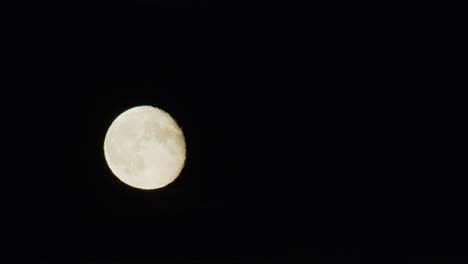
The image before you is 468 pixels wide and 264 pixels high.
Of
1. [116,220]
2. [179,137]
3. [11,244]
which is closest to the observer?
[179,137]

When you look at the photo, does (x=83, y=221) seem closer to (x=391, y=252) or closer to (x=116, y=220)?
(x=116, y=220)

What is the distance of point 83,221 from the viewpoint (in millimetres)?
4469

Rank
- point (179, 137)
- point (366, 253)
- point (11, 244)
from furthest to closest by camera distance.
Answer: point (11, 244)
point (179, 137)
point (366, 253)

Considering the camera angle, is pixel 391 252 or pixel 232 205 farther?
pixel 232 205

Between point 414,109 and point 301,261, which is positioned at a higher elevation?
point 414,109

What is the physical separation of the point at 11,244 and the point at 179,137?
2.07 m

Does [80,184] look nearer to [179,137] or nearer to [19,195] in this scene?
[19,195]

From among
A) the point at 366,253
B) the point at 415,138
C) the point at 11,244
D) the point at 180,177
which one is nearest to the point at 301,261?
the point at 366,253

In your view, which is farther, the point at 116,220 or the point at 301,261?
the point at 116,220

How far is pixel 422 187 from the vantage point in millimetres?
4121

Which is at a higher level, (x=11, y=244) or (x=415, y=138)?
(x=415, y=138)

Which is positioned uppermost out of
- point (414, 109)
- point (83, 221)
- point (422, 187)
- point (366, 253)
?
point (414, 109)

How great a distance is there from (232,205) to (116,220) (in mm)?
1291

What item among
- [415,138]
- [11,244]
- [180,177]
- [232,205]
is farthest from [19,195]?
[415,138]
